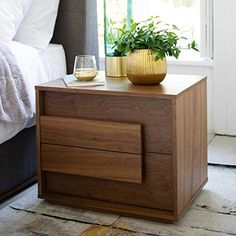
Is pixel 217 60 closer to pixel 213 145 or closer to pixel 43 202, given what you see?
pixel 213 145

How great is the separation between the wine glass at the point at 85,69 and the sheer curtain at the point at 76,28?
1.44 ft

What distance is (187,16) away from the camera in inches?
124

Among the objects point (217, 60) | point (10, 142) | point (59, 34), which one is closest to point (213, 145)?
point (217, 60)

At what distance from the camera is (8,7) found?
88.2 inches

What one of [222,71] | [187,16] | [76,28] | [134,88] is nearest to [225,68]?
[222,71]

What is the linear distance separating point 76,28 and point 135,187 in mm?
941

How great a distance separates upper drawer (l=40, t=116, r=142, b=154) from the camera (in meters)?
1.83

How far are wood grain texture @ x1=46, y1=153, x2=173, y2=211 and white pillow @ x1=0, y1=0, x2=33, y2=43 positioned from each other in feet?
2.05

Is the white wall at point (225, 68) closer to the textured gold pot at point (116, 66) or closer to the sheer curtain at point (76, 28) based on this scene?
the sheer curtain at point (76, 28)

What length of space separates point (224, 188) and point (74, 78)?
0.78 m

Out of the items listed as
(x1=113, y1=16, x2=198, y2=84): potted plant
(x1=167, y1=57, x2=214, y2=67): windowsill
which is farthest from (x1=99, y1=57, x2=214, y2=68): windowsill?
(x1=113, y1=16, x2=198, y2=84): potted plant

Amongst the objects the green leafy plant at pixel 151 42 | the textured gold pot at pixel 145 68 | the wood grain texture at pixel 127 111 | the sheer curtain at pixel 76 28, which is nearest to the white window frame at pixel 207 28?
the sheer curtain at pixel 76 28

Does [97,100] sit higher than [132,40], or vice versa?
[132,40]

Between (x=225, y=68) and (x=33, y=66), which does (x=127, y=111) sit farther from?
(x=225, y=68)
